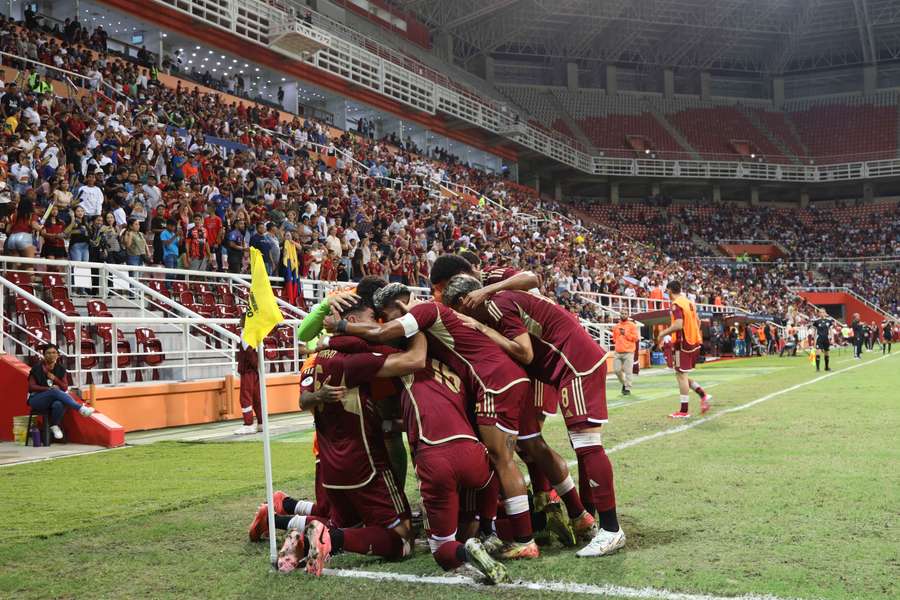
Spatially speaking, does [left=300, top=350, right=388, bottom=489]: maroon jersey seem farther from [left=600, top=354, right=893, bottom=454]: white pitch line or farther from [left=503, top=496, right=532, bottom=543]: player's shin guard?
[left=600, top=354, right=893, bottom=454]: white pitch line

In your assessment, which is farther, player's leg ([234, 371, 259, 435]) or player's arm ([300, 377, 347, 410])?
player's leg ([234, 371, 259, 435])

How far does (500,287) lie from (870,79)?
7195 centimetres

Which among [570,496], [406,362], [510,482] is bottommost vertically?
[570,496]

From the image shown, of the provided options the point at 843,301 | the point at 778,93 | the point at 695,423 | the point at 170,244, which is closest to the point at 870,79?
the point at 778,93

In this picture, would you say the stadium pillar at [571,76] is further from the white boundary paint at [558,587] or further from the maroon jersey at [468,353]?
the white boundary paint at [558,587]

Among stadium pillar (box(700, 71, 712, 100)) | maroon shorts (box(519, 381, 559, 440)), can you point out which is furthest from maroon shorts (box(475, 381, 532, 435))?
stadium pillar (box(700, 71, 712, 100))

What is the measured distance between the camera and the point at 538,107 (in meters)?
62.9

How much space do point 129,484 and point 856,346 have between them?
101ft

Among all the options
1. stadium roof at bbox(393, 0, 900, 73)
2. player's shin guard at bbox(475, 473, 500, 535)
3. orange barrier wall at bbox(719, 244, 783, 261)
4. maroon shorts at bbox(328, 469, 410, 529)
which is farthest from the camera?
orange barrier wall at bbox(719, 244, 783, 261)

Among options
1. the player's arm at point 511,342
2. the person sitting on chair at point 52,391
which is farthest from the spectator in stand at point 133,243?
the player's arm at point 511,342

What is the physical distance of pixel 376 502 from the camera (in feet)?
16.5

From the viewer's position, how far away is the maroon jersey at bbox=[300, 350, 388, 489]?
4973 mm

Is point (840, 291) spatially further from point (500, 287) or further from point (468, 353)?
point (468, 353)

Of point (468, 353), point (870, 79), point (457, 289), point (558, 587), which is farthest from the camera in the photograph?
point (870, 79)
